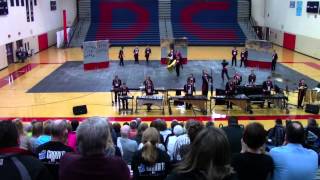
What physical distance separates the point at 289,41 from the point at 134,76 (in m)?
20.6

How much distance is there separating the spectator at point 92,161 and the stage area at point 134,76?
18918 mm

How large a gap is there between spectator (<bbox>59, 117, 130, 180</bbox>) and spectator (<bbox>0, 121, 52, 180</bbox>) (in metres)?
0.21

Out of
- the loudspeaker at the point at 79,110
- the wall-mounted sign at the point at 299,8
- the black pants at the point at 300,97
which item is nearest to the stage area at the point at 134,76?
the black pants at the point at 300,97

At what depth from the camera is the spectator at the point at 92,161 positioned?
3100 millimetres

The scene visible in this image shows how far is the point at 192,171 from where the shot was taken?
273 centimetres

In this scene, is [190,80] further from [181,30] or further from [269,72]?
[181,30]

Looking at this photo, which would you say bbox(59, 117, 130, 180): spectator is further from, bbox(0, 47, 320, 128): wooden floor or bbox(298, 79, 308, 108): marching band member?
bbox(298, 79, 308, 108): marching band member

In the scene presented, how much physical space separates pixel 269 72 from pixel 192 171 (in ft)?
84.7

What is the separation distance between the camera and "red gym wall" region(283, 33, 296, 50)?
38194mm

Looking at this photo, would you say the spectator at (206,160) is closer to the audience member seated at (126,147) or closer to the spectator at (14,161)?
the spectator at (14,161)

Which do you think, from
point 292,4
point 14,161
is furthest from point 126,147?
point 292,4

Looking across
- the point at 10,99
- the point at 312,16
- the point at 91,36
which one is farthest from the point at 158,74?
the point at 91,36

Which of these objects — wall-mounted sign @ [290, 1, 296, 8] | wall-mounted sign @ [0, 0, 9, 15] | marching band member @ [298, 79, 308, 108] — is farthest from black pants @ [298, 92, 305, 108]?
wall-mounted sign @ [290, 1, 296, 8]

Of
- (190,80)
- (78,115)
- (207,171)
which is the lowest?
(78,115)
